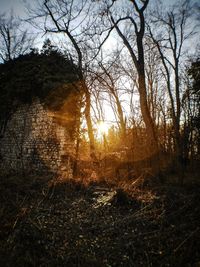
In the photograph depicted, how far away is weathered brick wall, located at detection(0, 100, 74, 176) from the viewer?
1039 centimetres

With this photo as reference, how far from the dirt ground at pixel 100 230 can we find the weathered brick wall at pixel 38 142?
4.65 meters

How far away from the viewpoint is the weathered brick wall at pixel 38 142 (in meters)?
10.4

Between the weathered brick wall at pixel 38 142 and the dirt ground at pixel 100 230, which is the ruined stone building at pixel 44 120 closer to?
the weathered brick wall at pixel 38 142

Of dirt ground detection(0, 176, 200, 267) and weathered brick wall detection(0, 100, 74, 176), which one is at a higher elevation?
weathered brick wall detection(0, 100, 74, 176)

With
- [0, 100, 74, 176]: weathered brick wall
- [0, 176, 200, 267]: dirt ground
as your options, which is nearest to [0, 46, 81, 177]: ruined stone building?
[0, 100, 74, 176]: weathered brick wall

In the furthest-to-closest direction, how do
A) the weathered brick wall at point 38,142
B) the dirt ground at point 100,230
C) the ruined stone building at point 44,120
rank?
the ruined stone building at point 44,120 < the weathered brick wall at point 38,142 < the dirt ground at point 100,230

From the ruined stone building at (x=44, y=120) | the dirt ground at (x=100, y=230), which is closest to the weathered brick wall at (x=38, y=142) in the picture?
the ruined stone building at (x=44, y=120)

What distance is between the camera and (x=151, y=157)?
8602 millimetres

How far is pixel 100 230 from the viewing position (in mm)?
3885

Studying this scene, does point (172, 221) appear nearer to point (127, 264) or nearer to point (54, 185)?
point (127, 264)

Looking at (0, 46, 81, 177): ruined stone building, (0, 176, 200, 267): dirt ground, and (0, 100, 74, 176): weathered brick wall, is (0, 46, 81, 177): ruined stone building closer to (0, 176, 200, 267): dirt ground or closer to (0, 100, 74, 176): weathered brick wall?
(0, 100, 74, 176): weathered brick wall

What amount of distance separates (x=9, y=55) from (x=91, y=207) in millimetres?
13058

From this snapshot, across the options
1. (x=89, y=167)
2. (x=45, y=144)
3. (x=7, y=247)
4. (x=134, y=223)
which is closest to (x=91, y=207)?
(x=134, y=223)

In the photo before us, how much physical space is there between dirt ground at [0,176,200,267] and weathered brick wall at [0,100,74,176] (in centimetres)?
465
